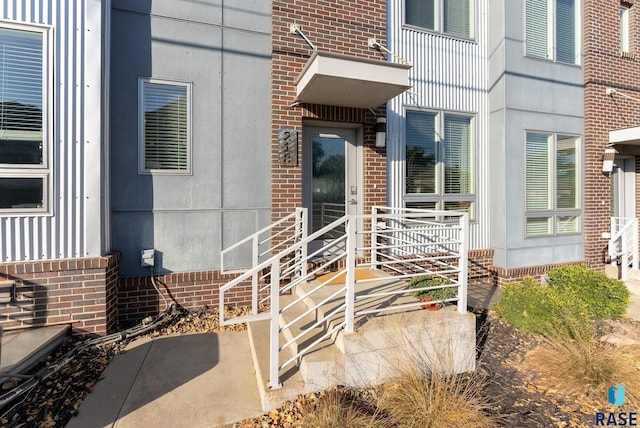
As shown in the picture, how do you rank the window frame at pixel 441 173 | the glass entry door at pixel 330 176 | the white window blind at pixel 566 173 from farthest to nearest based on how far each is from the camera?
the white window blind at pixel 566 173, the window frame at pixel 441 173, the glass entry door at pixel 330 176

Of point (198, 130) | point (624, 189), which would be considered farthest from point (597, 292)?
point (198, 130)

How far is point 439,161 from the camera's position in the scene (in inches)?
A: 237

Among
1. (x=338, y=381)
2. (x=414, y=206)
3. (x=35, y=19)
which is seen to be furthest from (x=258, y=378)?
(x=35, y=19)

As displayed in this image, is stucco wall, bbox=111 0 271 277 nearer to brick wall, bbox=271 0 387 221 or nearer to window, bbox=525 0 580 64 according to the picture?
brick wall, bbox=271 0 387 221

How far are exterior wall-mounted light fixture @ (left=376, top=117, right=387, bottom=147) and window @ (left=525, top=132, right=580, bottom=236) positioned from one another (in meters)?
3.21

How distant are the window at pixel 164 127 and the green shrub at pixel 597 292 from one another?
5.99 metres

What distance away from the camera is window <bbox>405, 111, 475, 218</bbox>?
586 centimetres

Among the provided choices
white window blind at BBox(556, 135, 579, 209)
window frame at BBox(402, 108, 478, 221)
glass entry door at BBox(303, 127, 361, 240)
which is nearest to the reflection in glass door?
glass entry door at BBox(303, 127, 361, 240)

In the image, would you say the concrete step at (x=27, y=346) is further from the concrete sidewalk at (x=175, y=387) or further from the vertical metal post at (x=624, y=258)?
the vertical metal post at (x=624, y=258)

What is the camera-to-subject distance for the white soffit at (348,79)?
156 inches

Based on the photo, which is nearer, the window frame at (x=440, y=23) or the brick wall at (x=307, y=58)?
the brick wall at (x=307, y=58)

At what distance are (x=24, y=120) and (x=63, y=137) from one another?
0.43 metres

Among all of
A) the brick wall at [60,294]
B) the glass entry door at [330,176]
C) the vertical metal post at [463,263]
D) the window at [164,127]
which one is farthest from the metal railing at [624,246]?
the brick wall at [60,294]

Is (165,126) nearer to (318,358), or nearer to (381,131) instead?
(381,131)
